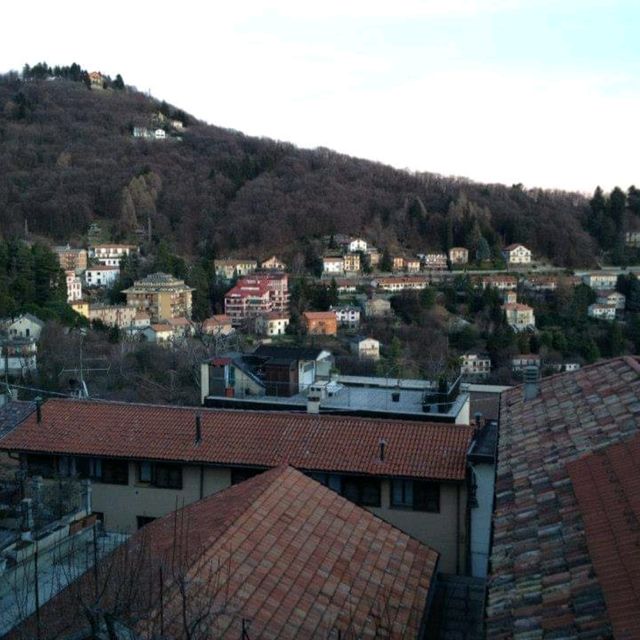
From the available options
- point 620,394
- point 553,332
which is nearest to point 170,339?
point 553,332

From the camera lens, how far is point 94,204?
95.0 metres

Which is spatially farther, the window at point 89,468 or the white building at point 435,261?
the white building at point 435,261

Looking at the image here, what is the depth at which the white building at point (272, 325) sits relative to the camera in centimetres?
5631

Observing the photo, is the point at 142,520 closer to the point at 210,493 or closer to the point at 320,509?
the point at 210,493

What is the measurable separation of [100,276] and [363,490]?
2500 inches

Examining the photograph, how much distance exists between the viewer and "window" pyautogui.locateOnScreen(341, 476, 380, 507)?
32.1 feet

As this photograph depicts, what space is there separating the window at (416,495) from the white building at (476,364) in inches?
1530

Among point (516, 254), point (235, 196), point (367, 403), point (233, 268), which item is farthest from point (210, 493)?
point (235, 196)

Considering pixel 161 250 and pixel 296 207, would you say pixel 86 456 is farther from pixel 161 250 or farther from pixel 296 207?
pixel 296 207

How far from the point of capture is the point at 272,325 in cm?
5650

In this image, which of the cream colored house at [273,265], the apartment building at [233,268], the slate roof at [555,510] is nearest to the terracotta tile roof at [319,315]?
the apartment building at [233,268]

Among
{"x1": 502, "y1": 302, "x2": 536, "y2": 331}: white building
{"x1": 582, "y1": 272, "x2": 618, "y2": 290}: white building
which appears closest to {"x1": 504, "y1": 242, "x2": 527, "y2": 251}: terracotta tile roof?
{"x1": 582, "y1": 272, "x2": 618, "y2": 290}: white building

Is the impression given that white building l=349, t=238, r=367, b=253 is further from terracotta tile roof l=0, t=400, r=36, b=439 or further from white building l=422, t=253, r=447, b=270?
terracotta tile roof l=0, t=400, r=36, b=439

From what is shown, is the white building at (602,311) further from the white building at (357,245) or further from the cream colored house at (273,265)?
the cream colored house at (273,265)
